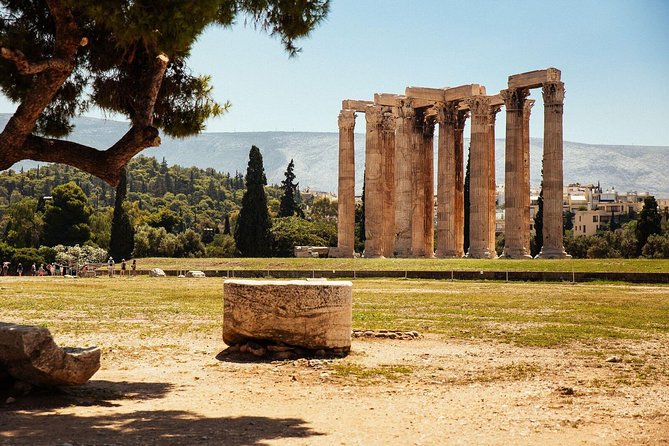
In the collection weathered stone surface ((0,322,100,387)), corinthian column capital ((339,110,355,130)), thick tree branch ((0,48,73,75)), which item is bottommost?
weathered stone surface ((0,322,100,387))

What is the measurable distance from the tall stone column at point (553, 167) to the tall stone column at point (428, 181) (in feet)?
34.2

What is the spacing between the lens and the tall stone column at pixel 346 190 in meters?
63.9

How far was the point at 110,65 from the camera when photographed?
13.8 m

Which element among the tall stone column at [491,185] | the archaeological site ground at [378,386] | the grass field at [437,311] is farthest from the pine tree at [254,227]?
the archaeological site ground at [378,386]

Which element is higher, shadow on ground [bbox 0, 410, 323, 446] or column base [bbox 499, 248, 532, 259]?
column base [bbox 499, 248, 532, 259]

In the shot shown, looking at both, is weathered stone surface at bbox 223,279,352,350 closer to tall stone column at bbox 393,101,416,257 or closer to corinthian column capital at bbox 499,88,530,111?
corinthian column capital at bbox 499,88,530,111

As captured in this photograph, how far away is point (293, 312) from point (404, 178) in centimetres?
4640

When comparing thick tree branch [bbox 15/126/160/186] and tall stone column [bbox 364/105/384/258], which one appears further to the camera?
tall stone column [bbox 364/105/384/258]

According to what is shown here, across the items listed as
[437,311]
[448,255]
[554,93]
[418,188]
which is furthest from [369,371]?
[418,188]

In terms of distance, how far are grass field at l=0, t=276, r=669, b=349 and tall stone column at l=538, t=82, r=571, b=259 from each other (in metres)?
18.6

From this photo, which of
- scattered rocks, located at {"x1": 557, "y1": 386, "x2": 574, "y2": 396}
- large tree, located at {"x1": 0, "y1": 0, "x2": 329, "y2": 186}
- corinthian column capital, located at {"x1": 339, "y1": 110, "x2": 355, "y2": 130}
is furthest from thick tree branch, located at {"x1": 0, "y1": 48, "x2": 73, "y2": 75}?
corinthian column capital, located at {"x1": 339, "y1": 110, "x2": 355, "y2": 130}

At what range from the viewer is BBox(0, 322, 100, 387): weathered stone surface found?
1039cm

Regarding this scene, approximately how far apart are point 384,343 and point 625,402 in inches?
258

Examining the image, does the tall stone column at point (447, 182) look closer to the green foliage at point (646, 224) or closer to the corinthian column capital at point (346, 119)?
the corinthian column capital at point (346, 119)
